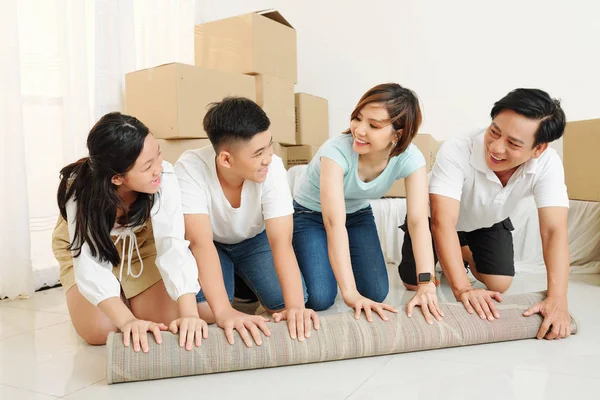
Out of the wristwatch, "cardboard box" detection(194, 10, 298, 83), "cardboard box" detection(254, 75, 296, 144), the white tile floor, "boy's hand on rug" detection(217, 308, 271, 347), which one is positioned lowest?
the white tile floor

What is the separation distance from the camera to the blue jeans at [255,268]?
1571 millimetres

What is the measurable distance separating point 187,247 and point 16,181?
0.92 m

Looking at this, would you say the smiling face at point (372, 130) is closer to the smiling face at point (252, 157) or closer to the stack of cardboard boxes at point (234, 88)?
the smiling face at point (252, 157)

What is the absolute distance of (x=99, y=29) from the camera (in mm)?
2205

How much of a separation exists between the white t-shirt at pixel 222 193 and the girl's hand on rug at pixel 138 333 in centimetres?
33

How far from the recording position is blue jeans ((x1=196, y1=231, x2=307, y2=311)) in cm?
157

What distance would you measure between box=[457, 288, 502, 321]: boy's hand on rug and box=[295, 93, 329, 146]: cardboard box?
62.3 inches

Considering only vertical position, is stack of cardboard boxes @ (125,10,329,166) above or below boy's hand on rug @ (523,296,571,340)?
above

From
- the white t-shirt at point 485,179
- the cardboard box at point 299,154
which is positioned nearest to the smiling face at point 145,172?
the white t-shirt at point 485,179

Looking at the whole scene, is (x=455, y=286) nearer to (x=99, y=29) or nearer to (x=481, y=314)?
(x=481, y=314)

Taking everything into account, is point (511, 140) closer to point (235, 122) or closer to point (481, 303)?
point (481, 303)

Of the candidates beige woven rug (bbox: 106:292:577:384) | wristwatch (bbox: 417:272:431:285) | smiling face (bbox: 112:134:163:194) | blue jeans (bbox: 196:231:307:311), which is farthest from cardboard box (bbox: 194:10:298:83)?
beige woven rug (bbox: 106:292:577:384)

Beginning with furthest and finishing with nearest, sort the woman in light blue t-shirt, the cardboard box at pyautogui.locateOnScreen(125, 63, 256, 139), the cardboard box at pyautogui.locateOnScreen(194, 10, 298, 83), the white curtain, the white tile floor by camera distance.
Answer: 1. the cardboard box at pyautogui.locateOnScreen(194, 10, 298, 83)
2. the cardboard box at pyautogui.locateOnScreen(125, 63, 256, 139)
3. the white curtain
4. the woman in light blue t-shirt
5. the white tile floor

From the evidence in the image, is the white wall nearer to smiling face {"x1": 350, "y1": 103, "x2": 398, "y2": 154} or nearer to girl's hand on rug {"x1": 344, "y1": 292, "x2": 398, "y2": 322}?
A: smiling face {"x1": 350, "y1": 103, "x2": 398, "y2": 154}
